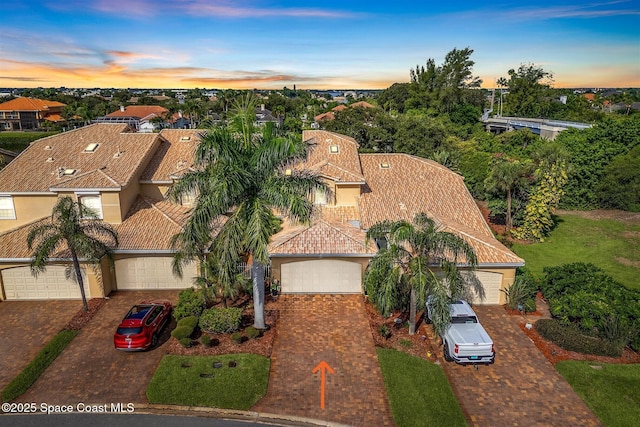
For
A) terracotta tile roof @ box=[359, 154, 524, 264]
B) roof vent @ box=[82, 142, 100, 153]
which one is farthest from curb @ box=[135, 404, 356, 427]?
roof vent @ box=[82, 142, 100, 153]

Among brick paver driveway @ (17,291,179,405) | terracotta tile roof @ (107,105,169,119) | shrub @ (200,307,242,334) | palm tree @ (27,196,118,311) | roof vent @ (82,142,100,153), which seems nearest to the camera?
brick paver driveway @ (17,291,179,405)

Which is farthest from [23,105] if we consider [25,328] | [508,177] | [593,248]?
[593,248]

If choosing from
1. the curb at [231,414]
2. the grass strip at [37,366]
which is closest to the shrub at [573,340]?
the curb at [231,414]

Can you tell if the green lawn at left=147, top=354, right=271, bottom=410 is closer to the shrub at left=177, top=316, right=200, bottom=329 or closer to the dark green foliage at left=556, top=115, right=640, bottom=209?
the shrub at left=177, top=316, right=200, bottom=329

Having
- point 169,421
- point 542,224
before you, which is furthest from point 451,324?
point 542,224

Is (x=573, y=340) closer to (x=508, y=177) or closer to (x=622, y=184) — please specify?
(x=508, y=177)

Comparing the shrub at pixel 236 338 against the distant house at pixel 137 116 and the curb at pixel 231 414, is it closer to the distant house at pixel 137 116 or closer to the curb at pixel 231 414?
the curb at pixel 231 414
